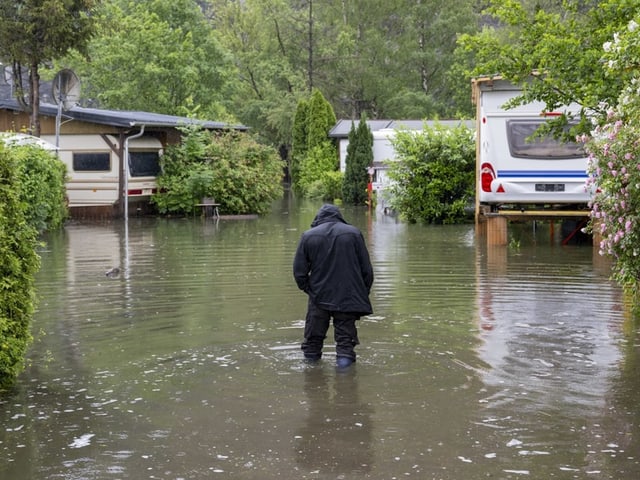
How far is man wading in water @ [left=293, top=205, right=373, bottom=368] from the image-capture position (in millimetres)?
9234

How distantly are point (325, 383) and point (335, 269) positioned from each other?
41.2 inches

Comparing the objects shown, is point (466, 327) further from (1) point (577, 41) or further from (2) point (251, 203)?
(2) point (251, 203)

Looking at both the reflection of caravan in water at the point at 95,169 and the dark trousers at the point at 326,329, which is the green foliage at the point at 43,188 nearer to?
the reflection of caravan in water at the point at 95,169

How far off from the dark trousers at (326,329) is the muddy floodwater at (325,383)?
0.20m

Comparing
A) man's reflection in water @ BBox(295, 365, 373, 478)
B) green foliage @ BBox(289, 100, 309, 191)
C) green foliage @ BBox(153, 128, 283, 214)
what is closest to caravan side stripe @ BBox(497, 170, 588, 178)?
man's reflection in water @ BBox(295, 365, 373, 478)

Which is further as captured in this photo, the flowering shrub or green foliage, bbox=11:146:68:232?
green foliage, bbox=11:146:68:232

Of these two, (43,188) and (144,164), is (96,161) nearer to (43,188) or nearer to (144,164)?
(144,164)

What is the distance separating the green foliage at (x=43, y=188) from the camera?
23.9 m

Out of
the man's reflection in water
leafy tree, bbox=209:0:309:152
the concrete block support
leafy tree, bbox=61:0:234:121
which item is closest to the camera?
the man's reflection in water

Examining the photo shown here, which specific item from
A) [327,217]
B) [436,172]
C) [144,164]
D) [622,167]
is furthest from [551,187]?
[144,164]

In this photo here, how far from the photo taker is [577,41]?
1428 centimetres

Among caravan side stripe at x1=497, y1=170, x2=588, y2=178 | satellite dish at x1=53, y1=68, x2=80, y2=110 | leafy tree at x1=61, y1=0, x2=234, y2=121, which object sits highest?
leafy tree at x1=61, y1=0, x2=234, y2=121

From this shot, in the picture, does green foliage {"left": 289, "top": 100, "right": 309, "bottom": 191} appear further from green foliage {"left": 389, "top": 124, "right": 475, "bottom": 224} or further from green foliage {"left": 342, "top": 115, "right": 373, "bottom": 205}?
green foliage {"left": 389, "top": 124, "right": 475, "bottom": 224}

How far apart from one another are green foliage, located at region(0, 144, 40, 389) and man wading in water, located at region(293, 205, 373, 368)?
2.22 meters
